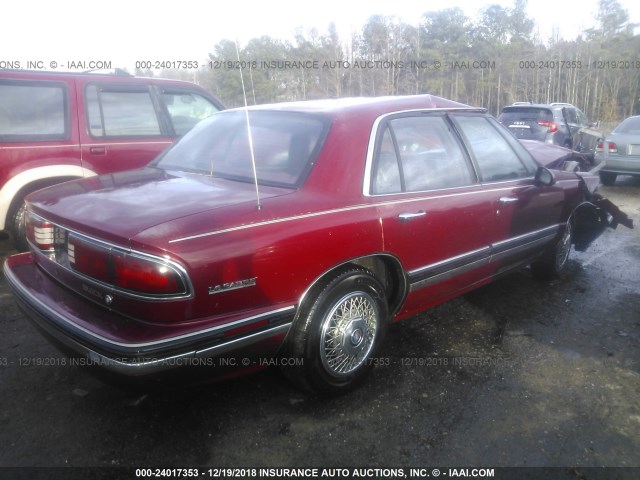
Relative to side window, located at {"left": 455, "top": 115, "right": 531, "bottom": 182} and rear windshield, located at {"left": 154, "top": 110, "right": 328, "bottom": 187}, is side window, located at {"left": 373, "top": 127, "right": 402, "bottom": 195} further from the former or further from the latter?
side window, located at {"left": 455, "top": 115, "right": 531, "bottom": 182}

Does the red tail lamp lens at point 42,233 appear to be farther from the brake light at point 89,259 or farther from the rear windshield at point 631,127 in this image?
the rear windshield at point 631,127

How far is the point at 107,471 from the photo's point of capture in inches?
85.3

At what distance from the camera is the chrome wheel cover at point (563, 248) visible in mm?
4480

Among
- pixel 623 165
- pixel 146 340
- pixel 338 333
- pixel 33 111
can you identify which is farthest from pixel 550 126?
pixel 146 340

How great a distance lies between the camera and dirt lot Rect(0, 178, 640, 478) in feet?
7.47

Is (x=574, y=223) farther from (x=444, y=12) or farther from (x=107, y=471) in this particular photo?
(x=444, y=12)

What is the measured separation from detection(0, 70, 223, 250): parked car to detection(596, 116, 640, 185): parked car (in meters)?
8.29

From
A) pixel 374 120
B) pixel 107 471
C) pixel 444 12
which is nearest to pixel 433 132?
pixel 374 120

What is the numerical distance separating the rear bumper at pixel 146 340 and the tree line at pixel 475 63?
25132 mm

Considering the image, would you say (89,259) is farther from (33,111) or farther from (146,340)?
(33,111)

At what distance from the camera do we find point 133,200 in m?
2.42

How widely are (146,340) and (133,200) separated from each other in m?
0.76

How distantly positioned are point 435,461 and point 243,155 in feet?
6.43

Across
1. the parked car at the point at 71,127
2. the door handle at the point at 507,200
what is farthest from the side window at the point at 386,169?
the parked car at the point at 71,127
